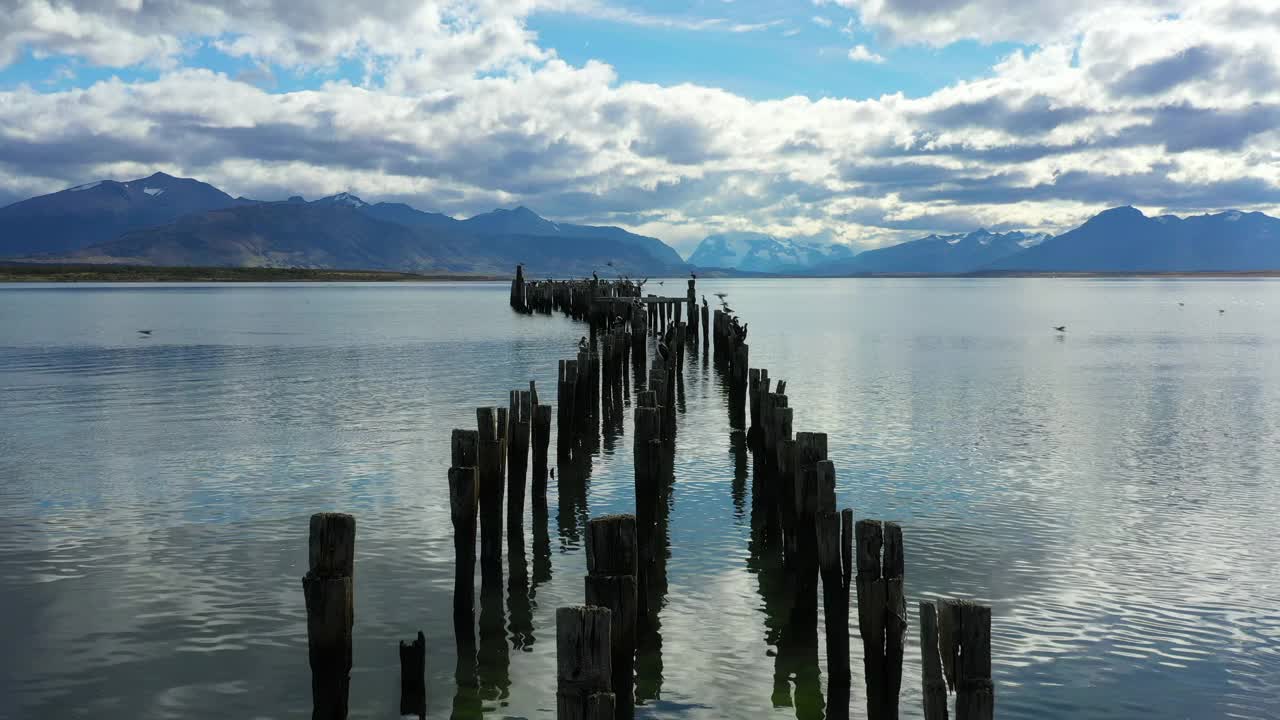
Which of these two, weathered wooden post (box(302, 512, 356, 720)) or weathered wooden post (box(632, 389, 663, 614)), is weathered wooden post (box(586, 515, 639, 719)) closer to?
weathered wooden post (box(302, 512, 356, 720))

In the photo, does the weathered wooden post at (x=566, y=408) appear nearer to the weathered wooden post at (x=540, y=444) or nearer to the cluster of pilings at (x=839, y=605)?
the weathered wooden post at (x=540, y=444)

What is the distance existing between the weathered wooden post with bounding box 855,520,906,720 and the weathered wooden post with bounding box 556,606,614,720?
8.14 ft

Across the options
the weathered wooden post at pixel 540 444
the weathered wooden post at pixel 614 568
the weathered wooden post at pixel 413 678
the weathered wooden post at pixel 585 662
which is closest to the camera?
the weathered wooden post at pixel 585 662

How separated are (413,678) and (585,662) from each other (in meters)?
3.60

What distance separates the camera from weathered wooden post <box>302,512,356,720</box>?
7359 millimetres

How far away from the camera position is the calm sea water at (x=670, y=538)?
9.00 meters

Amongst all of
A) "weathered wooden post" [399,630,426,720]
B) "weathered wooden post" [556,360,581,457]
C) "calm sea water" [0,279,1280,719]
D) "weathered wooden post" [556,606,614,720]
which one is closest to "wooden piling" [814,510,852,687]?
"calm sea water" [0,279,1280,719]

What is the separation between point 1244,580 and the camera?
11812 millimetres

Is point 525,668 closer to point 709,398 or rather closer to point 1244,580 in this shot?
point 1244,580

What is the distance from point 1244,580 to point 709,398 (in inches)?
707

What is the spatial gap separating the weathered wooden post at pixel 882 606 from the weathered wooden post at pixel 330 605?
3.73m

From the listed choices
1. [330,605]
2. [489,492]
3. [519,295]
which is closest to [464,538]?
[489,492]

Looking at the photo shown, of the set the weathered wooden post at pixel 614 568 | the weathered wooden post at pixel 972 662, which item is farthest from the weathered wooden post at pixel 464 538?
the weathered wooden post at pixel 972 662

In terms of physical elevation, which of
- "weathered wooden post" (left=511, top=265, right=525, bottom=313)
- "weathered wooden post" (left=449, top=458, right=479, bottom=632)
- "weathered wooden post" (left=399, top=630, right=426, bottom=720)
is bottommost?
"weathered wooden post" (left=399, top=630, right=426, bottom=720)
